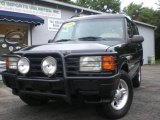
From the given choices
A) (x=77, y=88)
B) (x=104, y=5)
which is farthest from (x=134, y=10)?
(x=77, y=88)

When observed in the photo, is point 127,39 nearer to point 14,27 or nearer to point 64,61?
point 64,61

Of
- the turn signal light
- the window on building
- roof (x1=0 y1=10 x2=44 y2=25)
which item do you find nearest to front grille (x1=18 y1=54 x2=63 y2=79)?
the turn signal light

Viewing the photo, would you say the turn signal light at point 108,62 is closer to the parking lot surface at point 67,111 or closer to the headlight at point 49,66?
the headlight at point 49,66

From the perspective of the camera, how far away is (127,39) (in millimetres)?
6223

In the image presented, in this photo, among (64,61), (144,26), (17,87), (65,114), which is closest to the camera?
(64,61)

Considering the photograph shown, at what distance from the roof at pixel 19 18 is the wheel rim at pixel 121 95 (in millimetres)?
7684

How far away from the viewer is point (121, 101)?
5.51m

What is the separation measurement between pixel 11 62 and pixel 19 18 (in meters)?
7.41

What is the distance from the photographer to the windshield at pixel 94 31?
6137 millimetres

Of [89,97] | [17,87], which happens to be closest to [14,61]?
[17,87]

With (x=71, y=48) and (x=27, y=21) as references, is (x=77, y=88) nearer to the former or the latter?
(x=71, y=48)

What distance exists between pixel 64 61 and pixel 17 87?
3.44ft

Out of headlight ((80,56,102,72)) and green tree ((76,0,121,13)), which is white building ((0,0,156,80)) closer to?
headlight ((80,56,102,72))

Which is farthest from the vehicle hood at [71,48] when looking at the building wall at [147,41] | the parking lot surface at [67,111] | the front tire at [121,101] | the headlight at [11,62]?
the building wall at [147,41]
